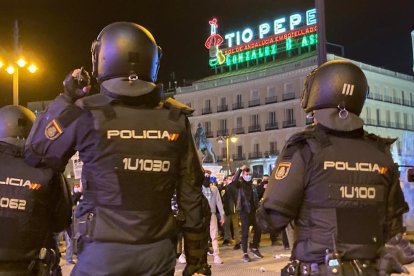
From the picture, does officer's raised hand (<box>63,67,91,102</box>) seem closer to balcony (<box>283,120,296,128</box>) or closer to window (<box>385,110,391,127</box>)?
balcony (<box>283,120,296,128</box>)

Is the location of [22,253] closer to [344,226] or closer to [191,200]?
[191,200]

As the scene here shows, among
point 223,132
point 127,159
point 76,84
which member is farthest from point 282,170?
point 223,132

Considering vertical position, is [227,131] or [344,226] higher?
[227,131]

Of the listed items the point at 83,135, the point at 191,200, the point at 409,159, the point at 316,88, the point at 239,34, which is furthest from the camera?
the point at 239,34

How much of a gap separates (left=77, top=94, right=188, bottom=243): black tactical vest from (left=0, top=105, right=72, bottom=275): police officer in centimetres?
98

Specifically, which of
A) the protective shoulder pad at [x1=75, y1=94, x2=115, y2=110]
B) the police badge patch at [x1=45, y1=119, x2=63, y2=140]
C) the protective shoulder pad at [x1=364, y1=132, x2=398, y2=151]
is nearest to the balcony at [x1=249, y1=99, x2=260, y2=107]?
the protective shoulder pad at [x1=364, y1=132, x2=398, y2=151]

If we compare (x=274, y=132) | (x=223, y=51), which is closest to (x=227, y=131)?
(x=274, y=132)

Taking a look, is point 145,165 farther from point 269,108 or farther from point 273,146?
point 273,146

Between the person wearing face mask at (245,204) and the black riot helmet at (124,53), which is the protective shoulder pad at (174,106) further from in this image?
the person wearing face mask at (245,204)

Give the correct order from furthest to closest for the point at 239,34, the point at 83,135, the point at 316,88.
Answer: the point at 239,34
the point at 316,88
the point at 83,135

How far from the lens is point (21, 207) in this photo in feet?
13.1

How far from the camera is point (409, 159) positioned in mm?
56500

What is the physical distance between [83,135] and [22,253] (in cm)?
129

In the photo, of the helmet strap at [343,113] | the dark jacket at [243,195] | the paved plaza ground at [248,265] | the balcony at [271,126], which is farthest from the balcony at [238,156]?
the helmet strap at [343,113]
